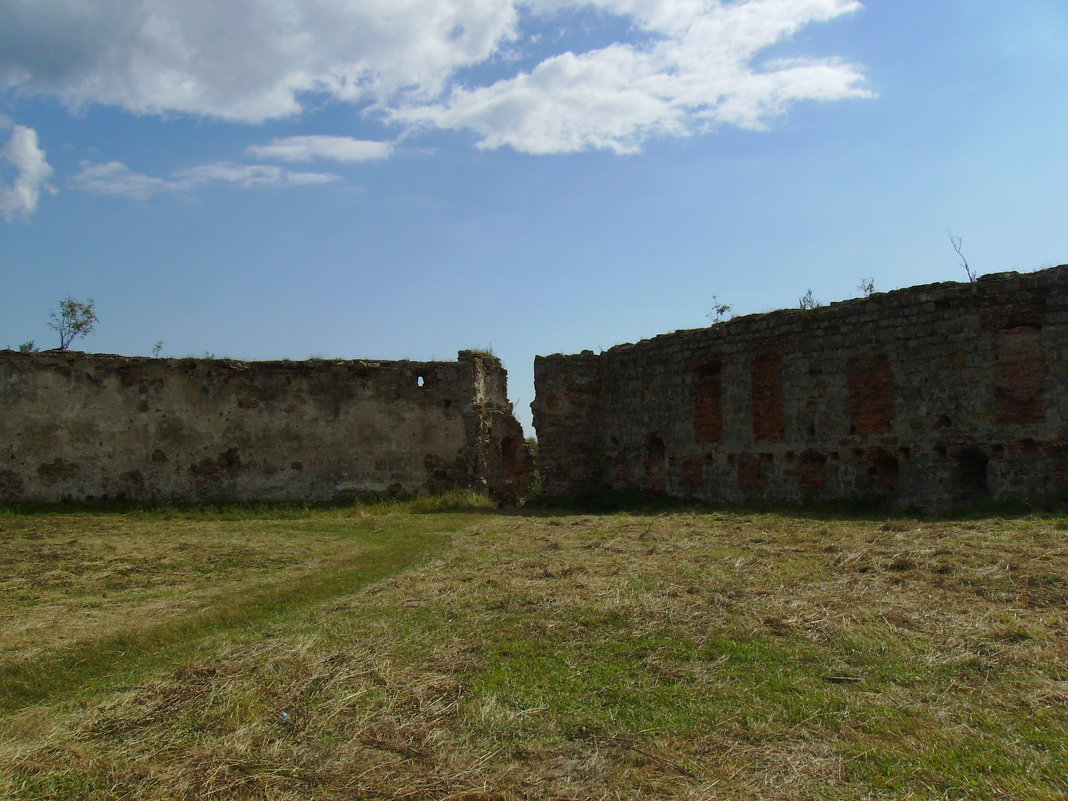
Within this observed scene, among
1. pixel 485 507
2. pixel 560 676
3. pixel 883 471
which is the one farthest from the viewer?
pixel 485 507

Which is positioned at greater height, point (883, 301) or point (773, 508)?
point (883, 301)

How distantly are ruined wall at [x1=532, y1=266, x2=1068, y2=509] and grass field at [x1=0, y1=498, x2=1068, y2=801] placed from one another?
2.61 metres

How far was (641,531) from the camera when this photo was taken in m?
10.3

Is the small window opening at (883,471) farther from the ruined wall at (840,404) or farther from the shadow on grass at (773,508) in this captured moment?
the shadow on grass at (773,508)

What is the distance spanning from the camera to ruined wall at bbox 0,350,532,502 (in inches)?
531

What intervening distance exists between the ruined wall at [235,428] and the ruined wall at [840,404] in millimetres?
2219

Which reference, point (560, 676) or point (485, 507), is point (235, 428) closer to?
point (485, 507)

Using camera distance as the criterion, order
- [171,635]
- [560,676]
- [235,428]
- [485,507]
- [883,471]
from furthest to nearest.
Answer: [485,507]
[235,428]
[883,471]
[171,635]
[560,676]

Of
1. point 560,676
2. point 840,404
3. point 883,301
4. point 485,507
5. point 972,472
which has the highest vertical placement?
point 883,301

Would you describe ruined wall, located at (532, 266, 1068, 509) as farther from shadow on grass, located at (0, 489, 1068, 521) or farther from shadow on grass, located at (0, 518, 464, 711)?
shadow on grass, located at (0, 518, 464, 711)

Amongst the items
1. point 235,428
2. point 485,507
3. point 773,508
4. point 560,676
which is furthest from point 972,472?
point 235,428

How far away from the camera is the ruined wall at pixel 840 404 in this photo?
10.2 metres

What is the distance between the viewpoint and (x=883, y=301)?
11523 mm

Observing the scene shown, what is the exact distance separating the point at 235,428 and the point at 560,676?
11249 mm
